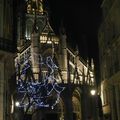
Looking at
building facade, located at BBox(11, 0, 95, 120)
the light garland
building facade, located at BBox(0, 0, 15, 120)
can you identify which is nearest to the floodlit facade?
building facade, located at BBox(11, 0, 95, 120)

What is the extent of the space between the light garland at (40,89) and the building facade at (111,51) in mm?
10116

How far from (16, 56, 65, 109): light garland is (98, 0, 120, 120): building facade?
10.1 metres

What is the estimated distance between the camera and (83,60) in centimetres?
6147

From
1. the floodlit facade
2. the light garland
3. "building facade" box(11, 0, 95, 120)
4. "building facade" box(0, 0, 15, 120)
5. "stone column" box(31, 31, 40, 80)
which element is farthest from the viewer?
"stone column" box(31, 31, 40, 80)

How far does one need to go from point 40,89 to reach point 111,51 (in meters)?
16.6

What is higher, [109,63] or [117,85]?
[109,63]

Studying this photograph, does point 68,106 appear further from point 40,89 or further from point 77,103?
point 40,89

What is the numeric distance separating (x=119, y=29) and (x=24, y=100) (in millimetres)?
23359

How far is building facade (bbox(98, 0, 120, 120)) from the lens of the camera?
3362 cm

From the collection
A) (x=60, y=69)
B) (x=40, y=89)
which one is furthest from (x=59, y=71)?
(x=40, y=89)

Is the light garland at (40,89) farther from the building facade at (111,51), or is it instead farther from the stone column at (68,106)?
the building facade at (111,51)

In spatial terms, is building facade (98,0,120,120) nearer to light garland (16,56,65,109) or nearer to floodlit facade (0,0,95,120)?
light garland (16,56,65,109)

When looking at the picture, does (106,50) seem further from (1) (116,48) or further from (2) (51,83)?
(2) (51,83)

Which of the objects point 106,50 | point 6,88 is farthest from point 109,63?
point 6,88
